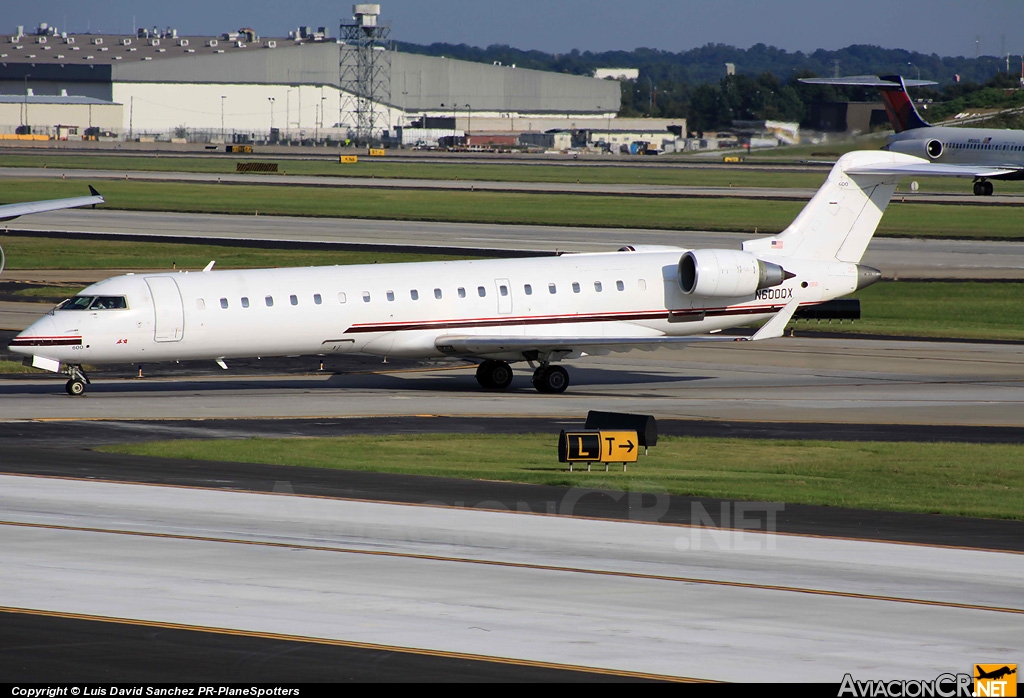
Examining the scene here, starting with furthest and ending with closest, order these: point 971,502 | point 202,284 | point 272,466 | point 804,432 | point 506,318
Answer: point 506,318
point 202,284
point 804,432
point 272,466
point 971,502

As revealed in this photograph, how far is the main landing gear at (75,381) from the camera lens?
3206 centimetres

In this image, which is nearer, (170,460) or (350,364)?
(170,460)

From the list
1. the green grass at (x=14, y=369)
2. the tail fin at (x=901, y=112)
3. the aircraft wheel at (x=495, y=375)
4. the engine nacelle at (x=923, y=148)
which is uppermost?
the tail fin at (x=901, y=112)

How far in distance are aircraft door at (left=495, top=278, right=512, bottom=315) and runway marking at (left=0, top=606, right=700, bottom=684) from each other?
20313 mm

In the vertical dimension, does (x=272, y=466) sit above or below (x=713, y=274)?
below

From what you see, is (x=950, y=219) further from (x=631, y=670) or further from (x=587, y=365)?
(x=631, y=670)

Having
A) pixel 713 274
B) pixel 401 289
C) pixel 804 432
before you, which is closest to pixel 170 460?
pixel 401 289

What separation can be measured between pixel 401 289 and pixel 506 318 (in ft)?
9.36

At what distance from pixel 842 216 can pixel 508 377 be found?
10610mm

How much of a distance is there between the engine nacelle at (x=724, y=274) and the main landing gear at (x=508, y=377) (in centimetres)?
421

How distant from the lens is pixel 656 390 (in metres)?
34.8

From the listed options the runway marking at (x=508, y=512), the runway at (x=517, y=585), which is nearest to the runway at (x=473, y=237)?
the runway marking at (x=508, y=512)

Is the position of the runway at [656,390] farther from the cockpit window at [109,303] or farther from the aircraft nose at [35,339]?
the cockpit window at [109,303]

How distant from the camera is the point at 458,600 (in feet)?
50.8
